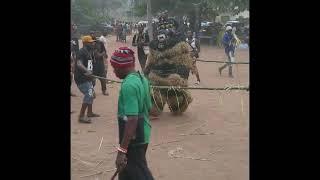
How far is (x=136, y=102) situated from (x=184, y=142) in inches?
131

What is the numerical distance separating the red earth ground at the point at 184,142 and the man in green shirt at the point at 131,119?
5.05 feet

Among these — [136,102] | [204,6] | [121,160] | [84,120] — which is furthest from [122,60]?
[204,6]

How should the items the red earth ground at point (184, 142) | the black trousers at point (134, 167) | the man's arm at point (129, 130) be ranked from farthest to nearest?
1. the red earth ground at point (184, 142)
2. the black trousers at point (134, 167)
3. the man's arm at point (129, 130)

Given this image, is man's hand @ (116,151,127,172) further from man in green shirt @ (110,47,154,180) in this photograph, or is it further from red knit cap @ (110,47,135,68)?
red knit cap @ (110,47,135,68)

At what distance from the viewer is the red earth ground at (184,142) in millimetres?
5918

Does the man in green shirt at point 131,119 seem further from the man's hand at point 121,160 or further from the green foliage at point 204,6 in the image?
the green foliage at point 204,6

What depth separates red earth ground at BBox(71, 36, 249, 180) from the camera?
19.4 ft

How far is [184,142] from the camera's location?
23.8 feet

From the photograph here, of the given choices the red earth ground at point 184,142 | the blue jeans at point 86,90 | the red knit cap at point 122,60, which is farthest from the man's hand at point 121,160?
the blue jeans at point 86,90

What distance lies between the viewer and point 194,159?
21.0 feet

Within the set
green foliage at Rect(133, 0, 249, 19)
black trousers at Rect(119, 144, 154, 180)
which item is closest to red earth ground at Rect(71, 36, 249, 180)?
black trousers at Rect(119, 144, 154, 180)
